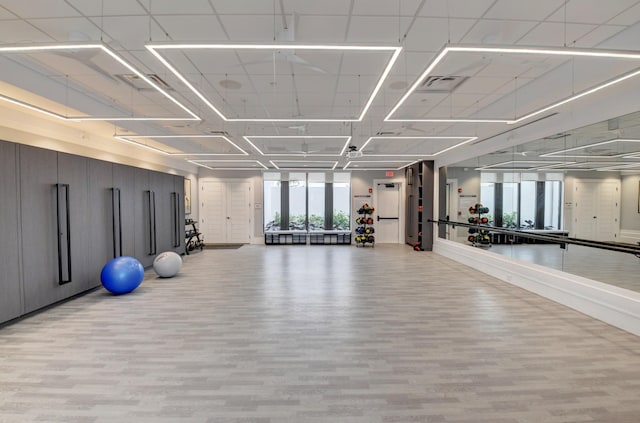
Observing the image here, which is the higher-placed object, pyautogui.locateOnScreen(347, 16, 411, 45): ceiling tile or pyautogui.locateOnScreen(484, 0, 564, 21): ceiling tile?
pyautogui.locateOnScreen(347, 16, 411, 45): ceiling tile

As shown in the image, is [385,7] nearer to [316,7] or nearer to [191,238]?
[316,7]

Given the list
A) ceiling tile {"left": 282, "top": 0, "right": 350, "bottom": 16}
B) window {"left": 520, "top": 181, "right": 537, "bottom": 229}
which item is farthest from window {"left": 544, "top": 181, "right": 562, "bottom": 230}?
ceiling tile {"left": 282, "top": 0, "right": 350, "bottom": 16}

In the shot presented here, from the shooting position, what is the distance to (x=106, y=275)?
17.4ft

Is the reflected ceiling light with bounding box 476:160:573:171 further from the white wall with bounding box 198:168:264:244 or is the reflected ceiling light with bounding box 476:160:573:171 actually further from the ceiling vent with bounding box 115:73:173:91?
the white wall with bounding box 198:168:264:244

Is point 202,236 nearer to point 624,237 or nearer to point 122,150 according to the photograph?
point 122,150

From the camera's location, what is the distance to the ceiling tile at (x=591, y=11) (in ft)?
9.31

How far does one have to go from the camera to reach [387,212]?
42.2 feet

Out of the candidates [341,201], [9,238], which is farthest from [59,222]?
[341,201]

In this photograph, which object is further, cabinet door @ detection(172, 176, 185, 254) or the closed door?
the closed door

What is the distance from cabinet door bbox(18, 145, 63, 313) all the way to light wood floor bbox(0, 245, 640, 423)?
1.05ft

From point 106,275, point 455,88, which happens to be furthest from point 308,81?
point 106,275

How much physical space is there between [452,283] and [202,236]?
983cm

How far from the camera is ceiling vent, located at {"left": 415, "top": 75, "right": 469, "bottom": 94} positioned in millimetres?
4574

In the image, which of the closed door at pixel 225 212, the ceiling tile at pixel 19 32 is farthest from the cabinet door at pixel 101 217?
the closed door at pixel 225 212
